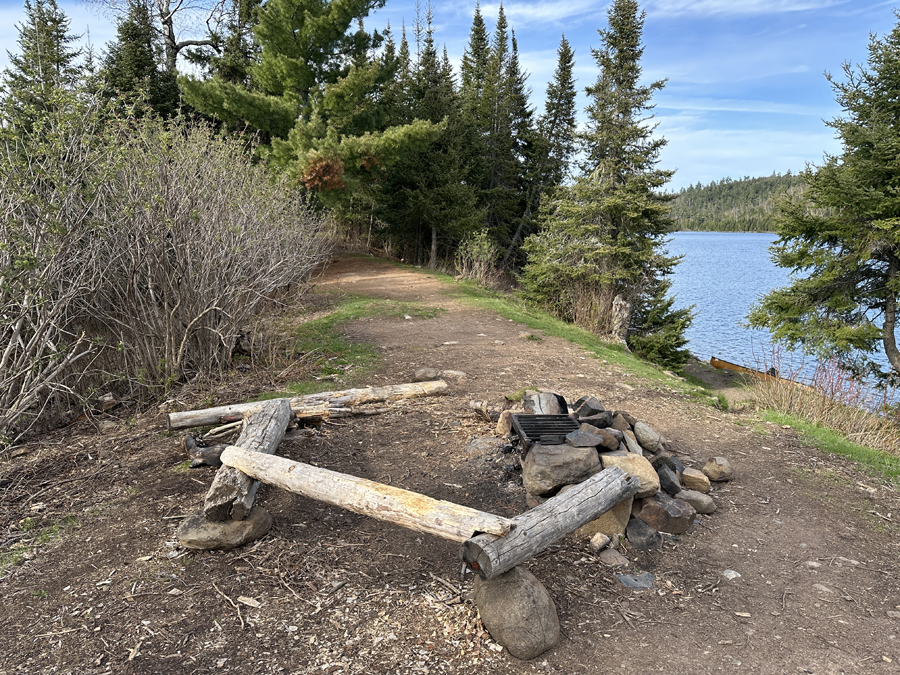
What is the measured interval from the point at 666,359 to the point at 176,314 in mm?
11609

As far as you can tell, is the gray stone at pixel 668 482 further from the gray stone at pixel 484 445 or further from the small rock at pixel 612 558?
the gray stone at pixel 484 445

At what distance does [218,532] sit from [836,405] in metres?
6.77

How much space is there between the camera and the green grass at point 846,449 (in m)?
4.68

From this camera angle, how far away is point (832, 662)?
2.41 meters

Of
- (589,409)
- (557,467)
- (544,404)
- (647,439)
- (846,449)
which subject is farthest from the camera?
(846,449)

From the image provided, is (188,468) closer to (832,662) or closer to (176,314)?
(176,314)

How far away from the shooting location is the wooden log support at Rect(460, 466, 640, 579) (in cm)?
241

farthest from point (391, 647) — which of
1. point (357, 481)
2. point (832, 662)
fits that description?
point (832, 662)

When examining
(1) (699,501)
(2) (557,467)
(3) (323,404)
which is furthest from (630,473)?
(3) (323,404)

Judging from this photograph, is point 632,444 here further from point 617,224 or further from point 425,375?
point 617,224

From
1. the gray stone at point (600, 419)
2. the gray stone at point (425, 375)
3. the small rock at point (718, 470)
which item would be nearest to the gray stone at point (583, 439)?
the gray stone at point (600, 419)

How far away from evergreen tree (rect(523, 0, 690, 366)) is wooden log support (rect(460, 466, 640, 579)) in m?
10.7

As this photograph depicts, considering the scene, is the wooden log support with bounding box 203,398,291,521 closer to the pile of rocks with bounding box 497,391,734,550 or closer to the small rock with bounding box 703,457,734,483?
the pile of rocks with bounding box 497,391,734,550

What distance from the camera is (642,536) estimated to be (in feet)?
10.8
